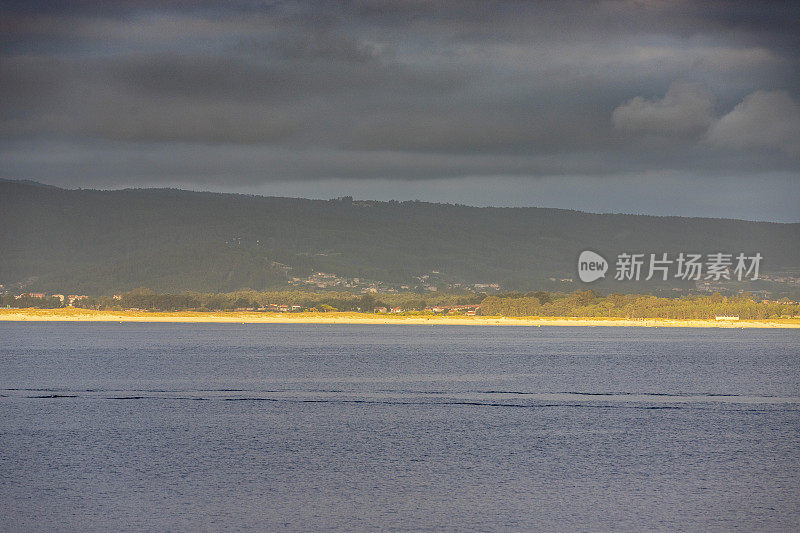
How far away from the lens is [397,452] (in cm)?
3688

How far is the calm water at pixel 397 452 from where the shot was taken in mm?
25578

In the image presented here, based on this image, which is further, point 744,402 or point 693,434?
point 744,402

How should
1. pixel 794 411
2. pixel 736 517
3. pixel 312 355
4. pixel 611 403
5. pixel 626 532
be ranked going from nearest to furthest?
1. pixel 626 532
2. pixel 736 517
3. pixel 794 411
4. pixel 611 403
5. pixel 312 355

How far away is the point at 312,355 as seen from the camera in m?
108

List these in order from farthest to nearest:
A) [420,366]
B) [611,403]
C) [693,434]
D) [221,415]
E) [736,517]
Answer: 1. [420,366]
2. [611,403]
3. [221,415]
4. [693,434]
5. [736,517]

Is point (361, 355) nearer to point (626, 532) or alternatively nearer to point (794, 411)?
point (794, 411)

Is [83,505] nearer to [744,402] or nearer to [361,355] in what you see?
[744,402]

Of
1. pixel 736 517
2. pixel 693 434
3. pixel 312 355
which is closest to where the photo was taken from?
pixel 736 517

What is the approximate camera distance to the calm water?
25578 mm

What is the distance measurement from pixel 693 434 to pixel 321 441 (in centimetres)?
1567

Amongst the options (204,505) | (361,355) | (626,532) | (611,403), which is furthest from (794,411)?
(361,355)

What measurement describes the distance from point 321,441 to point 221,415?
1094cm

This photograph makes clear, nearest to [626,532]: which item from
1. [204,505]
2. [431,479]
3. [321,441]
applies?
[431,479]

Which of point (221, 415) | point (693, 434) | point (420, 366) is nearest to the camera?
point (693, 434)
